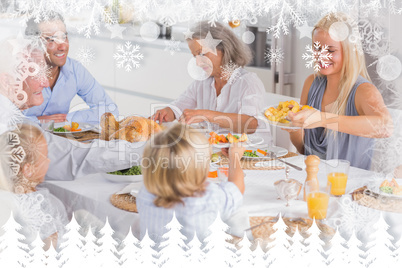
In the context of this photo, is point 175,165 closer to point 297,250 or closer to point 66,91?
point 297,250

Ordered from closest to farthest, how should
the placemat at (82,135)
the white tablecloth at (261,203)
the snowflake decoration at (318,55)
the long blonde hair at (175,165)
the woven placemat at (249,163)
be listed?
the long blonde hair at (175,165) < the white tablecloth at (261,203) < the woven placemat at (249,163) < the snowflake decoration at (318,55) < the placemat at (82,135)

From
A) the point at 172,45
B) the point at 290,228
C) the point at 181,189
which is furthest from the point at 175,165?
the point at 172,45

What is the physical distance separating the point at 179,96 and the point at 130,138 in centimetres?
48

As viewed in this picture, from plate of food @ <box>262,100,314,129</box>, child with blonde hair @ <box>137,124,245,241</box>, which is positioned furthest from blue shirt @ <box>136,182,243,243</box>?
plate of food @ <box>262,100,314,129</box>

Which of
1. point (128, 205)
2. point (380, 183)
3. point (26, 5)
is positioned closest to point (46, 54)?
point (26, 5)

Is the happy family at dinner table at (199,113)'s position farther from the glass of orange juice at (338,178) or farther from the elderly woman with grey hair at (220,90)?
the glass of orange juice at (338,178)

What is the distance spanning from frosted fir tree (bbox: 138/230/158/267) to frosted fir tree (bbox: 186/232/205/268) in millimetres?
66

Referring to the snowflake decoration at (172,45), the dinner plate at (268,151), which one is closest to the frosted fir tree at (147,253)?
the dinner plate at (268,151)

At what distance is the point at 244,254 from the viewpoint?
100 cm

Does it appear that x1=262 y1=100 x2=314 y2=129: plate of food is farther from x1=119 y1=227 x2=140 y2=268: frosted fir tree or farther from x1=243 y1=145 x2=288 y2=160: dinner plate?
x1=119 y1=227 x2=140 y2=268: frosted fir tree

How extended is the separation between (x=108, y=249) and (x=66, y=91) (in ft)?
2.43

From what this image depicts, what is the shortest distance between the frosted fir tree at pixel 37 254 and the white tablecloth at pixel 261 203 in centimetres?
Answer: 14

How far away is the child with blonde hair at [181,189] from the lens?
97 centimetres

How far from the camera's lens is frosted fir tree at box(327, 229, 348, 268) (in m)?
1.01
